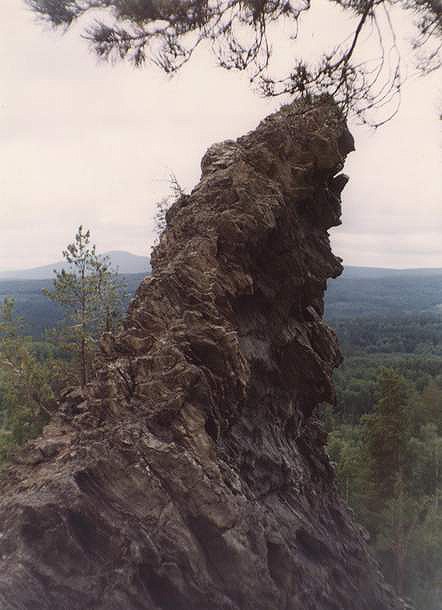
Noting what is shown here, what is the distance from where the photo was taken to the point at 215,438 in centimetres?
909

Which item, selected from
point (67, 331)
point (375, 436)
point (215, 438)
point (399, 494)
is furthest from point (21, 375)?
point (399, 494)

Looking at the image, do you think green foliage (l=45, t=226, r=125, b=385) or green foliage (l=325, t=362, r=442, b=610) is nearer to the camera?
green foliage (l=45, t=226, r=125, b=385)

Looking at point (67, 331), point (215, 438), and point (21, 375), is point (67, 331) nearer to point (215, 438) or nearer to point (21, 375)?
point (21, 375)

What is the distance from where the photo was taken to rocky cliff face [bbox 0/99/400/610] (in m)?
7.13

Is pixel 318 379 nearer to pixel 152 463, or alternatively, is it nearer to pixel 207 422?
pixel 207 422

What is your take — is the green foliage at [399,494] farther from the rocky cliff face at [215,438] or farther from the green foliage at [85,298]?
the green foliage at [85,298]

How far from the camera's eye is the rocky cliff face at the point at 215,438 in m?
7.13

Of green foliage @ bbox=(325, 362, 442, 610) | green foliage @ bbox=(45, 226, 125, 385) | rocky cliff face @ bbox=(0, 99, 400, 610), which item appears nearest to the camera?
rocky cliff face @ bbox=(0, 99, 400, 610)

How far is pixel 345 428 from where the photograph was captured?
5409 centimetres

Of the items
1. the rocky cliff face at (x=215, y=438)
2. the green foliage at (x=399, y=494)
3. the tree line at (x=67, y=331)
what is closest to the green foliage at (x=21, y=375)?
the tree line at (x=67, y=331)

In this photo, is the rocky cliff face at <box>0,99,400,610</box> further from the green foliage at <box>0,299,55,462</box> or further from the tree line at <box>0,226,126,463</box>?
the green foliage at <box>0,299,55,462</box>

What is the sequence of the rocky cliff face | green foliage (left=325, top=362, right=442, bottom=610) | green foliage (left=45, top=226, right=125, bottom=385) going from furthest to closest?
green foliage (left=325, top=362, right=442, bottom=610) < green foliage (left=45, top=226, right=125, bottom=385) < the rocky cliff face

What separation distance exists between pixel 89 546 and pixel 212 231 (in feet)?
23.2

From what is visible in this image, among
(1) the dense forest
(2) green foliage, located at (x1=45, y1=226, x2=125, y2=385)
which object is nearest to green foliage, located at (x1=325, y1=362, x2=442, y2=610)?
(1) the dense forest
